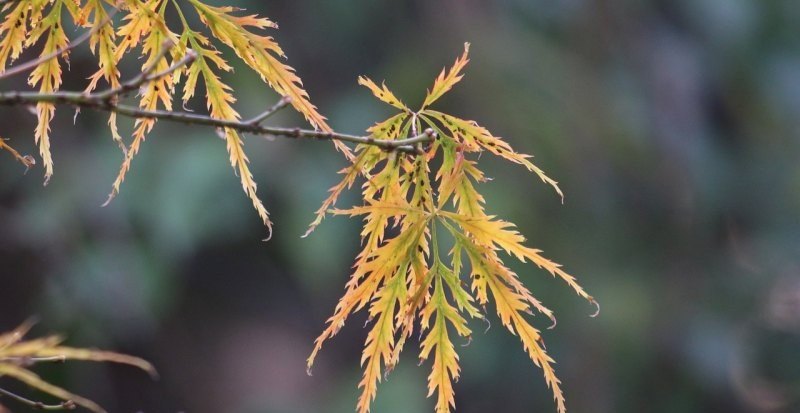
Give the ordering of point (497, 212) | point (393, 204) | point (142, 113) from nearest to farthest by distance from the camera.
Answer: point (142, 113), point (393, 204), point (497, 212)

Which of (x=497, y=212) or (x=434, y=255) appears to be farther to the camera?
(x=497, y=212)

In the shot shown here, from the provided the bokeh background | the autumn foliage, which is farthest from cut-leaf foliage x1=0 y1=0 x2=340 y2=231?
the bokeh background

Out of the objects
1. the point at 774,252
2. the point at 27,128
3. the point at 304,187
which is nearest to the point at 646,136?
the point at 774,252

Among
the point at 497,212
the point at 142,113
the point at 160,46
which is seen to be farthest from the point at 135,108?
the point at 497,212

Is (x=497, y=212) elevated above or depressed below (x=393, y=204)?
below

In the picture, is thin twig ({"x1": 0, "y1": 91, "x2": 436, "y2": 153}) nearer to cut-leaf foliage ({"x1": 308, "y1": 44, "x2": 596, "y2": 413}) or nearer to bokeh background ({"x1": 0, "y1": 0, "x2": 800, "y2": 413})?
cut-leaf foliage ({"x1": 308, "y1": 44, "x2": 596, "y2": 413})

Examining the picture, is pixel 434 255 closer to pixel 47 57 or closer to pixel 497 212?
pixel 47 57

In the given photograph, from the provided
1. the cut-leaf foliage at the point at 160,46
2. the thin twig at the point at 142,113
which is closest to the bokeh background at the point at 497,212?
the cut-leaf foliage at the point at 160,46

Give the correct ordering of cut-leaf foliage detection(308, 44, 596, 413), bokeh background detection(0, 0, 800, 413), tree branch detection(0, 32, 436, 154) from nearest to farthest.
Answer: tree branch detection(0, 32, 436, 154) → cut-leaf foliage detection(308, 44, 596, 413) → bokeh background detection(0, 0, 800, 413)

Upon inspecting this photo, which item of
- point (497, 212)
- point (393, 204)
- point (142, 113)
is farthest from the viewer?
point (497, 212)
